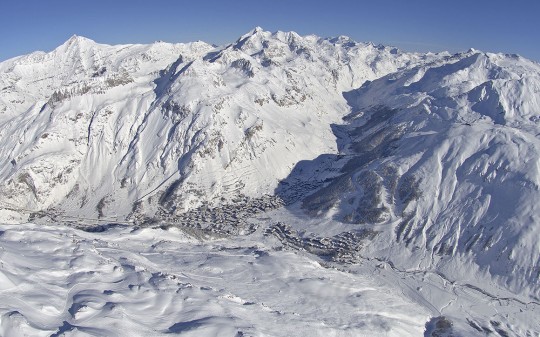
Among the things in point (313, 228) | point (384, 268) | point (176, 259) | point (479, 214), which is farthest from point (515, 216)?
point (176, 259)

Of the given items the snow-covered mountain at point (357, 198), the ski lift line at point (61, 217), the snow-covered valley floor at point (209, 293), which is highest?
the snow-covered mountain at point (357, 198)

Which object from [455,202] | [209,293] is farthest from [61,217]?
[455,202]

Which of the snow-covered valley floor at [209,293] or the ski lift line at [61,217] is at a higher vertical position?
the ski lift line at [61,217]

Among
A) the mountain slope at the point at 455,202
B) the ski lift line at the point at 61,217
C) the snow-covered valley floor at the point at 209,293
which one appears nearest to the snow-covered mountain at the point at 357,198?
the mountain slope at the point at 455,202

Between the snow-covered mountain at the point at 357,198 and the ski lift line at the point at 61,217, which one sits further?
the ski lift line at the point at 61,217

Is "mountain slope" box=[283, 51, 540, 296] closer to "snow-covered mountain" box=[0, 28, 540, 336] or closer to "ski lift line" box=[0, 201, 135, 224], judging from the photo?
"snow-covered mountain" box=[0, 28, 540, 336]

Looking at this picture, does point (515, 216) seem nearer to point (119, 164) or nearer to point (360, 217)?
point (360, 217)

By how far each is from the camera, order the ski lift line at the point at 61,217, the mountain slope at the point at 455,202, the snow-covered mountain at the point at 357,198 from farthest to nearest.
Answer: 1. the ski lift line at the point at 61,217
2. the mountain slope at the point at 455,202
3. the snow-covered mountain at the point at 357,198

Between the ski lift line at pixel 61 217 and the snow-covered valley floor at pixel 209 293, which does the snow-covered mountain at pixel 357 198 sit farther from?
the snow-covered valley floor at pixel 209 293

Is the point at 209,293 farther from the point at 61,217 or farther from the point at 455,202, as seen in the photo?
the point at 61,217
